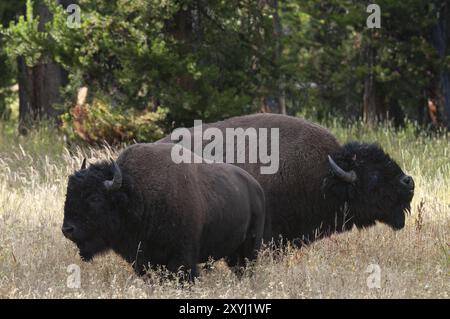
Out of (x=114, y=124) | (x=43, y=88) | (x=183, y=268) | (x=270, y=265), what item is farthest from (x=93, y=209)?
(x=43, y=88)

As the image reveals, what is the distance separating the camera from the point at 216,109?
48.8 feet

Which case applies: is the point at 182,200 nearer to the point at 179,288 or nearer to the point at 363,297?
the point at 179,288

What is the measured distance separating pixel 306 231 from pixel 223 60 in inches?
246

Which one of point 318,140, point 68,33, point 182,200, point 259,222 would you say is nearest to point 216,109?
point 68,33

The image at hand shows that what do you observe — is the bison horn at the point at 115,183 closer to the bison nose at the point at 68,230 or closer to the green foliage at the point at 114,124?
the bison nose at the point at 68,230

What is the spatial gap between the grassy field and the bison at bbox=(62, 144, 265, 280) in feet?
0.86

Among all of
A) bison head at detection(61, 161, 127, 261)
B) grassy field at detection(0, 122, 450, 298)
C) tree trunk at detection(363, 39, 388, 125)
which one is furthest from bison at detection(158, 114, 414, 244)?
tree trunk at detection(363, 39, 388, 125)

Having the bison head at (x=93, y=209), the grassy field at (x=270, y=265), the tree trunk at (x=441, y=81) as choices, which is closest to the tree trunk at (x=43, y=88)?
the grassy field at (x=270, y=265)

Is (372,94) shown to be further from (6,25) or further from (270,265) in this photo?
(270,265)

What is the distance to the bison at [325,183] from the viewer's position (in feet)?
33.4

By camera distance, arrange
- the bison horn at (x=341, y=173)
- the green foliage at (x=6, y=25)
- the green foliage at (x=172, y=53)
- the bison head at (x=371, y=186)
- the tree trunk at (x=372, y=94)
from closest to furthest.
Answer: the bison horn at (x=341, y=173) < the bison head at (x=371, y=186) < the green foliage at (x=172, y=53) < the green foliage at (x=6, y=25) < the tree trunk at (x=372, y=94)

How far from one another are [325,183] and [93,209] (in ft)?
10.8

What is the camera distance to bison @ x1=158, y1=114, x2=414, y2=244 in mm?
10188

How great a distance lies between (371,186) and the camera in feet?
34.0
